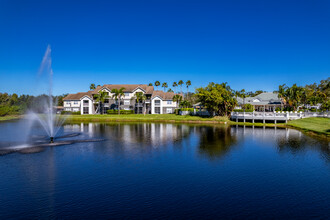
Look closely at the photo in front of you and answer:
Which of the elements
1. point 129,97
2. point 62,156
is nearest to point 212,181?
point 62,156

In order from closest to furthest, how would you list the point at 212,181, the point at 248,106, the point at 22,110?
the point at 212,181 < the point at 248,106 < the point at 22,110

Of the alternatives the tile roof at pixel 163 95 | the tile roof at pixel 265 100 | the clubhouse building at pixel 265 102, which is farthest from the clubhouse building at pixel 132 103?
the tile roof at pixel 265 100

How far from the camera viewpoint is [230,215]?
1269 cm

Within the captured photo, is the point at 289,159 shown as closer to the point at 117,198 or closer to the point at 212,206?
the point at 212,206

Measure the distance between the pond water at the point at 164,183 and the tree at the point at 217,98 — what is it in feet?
130

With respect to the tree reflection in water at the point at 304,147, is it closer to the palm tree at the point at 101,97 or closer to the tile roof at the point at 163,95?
the tile roof at the point at 163,95

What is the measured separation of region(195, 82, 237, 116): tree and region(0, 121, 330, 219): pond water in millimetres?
39569

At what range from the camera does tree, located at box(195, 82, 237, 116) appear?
67000mm

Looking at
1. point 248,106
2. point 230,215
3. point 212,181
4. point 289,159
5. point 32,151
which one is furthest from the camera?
point 248,106

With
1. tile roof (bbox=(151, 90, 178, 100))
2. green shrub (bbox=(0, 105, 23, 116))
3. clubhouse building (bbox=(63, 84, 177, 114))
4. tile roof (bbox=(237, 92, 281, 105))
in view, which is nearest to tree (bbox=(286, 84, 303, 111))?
tile roof (bbox=(237, 92, 281, 105))

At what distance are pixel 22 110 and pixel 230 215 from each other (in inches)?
3678

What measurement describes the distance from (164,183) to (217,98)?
5164cm

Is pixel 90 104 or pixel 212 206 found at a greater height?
pixel 90 104

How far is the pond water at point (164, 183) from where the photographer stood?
1311cm
